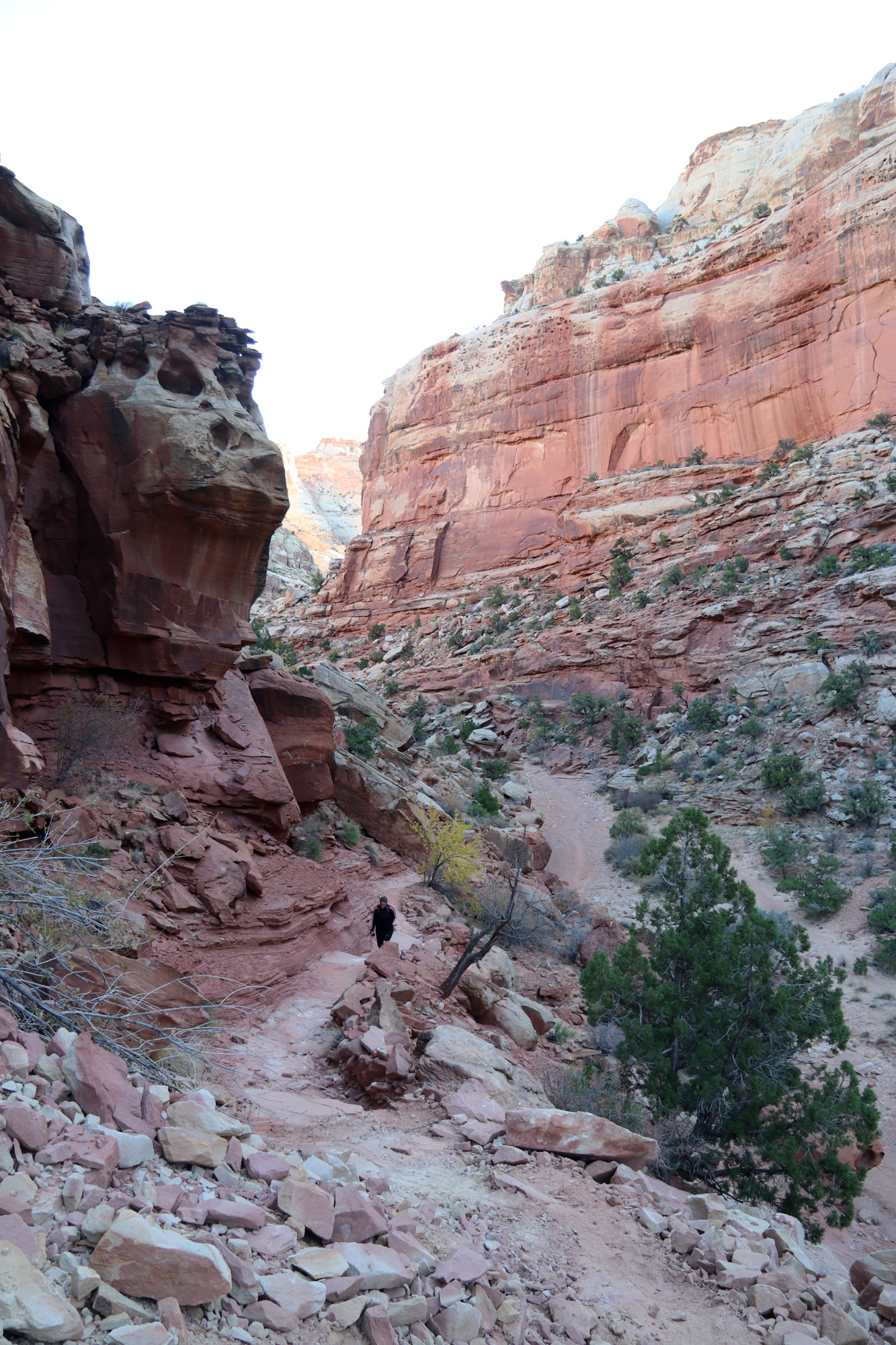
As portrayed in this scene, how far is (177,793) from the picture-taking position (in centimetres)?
1112

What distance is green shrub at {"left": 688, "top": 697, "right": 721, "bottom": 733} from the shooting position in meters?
27.2

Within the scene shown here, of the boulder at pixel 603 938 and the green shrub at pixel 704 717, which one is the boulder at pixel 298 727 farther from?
the green shrub at pixel 704 717

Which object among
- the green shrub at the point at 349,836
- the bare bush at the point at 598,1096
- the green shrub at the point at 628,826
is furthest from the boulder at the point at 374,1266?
the green shrub at the point at 628,826

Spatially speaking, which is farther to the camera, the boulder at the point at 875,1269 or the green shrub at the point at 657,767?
the green shrub at the point at 657,767

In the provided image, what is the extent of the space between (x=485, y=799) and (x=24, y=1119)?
19.1 metres

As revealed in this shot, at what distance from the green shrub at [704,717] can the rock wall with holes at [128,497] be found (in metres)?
18.5

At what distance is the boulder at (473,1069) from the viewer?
24.3 feet

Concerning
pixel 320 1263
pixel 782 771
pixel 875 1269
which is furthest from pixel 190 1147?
pixel 782 771

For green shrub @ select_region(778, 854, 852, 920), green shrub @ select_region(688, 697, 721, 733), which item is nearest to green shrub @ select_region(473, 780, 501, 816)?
green shrub @ select_region(778, 854, 852, 920)

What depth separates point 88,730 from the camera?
35.4 feet

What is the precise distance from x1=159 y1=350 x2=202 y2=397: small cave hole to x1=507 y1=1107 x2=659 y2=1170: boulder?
1020cm

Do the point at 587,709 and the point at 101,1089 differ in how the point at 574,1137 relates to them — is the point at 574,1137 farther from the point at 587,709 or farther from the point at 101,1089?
the point at 587,709

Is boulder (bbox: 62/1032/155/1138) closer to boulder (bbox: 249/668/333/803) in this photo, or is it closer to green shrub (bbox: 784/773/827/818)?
boulder (bbox: 249/668/333/803)

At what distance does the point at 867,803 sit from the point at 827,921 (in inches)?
181
